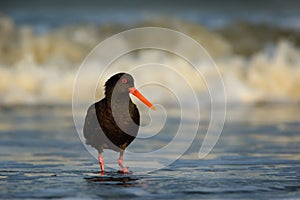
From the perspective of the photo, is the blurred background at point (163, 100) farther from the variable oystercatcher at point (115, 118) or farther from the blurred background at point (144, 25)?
the variable oystercatcher at point (115, 118)

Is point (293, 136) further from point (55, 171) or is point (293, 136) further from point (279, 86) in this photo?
point (279, 86)

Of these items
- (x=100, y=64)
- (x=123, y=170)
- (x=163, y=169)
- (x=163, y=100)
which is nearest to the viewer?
(x=123, y=170)

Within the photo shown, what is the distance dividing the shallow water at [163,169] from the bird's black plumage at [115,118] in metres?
0.40

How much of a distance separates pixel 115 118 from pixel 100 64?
554 inches

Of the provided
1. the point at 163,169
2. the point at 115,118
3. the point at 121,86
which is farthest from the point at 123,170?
the point at 121,86

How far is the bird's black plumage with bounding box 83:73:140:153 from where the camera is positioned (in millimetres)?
8406

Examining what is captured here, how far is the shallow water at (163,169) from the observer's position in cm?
709

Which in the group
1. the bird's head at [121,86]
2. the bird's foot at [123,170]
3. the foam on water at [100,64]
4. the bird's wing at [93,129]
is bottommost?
the bird's foot at [123,170]

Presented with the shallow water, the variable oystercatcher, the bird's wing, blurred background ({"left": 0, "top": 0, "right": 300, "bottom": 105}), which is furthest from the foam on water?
the variable oystercatcher

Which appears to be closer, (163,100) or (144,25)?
(163,100)

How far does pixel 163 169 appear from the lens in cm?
877

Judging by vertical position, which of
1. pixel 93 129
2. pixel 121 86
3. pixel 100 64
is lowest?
pixel 93 129

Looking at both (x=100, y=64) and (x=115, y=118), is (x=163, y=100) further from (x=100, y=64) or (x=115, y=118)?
(x=115, y=118)

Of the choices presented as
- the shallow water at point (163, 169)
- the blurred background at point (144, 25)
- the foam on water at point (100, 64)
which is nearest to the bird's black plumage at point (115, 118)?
the shallow water at point (163, 169)
